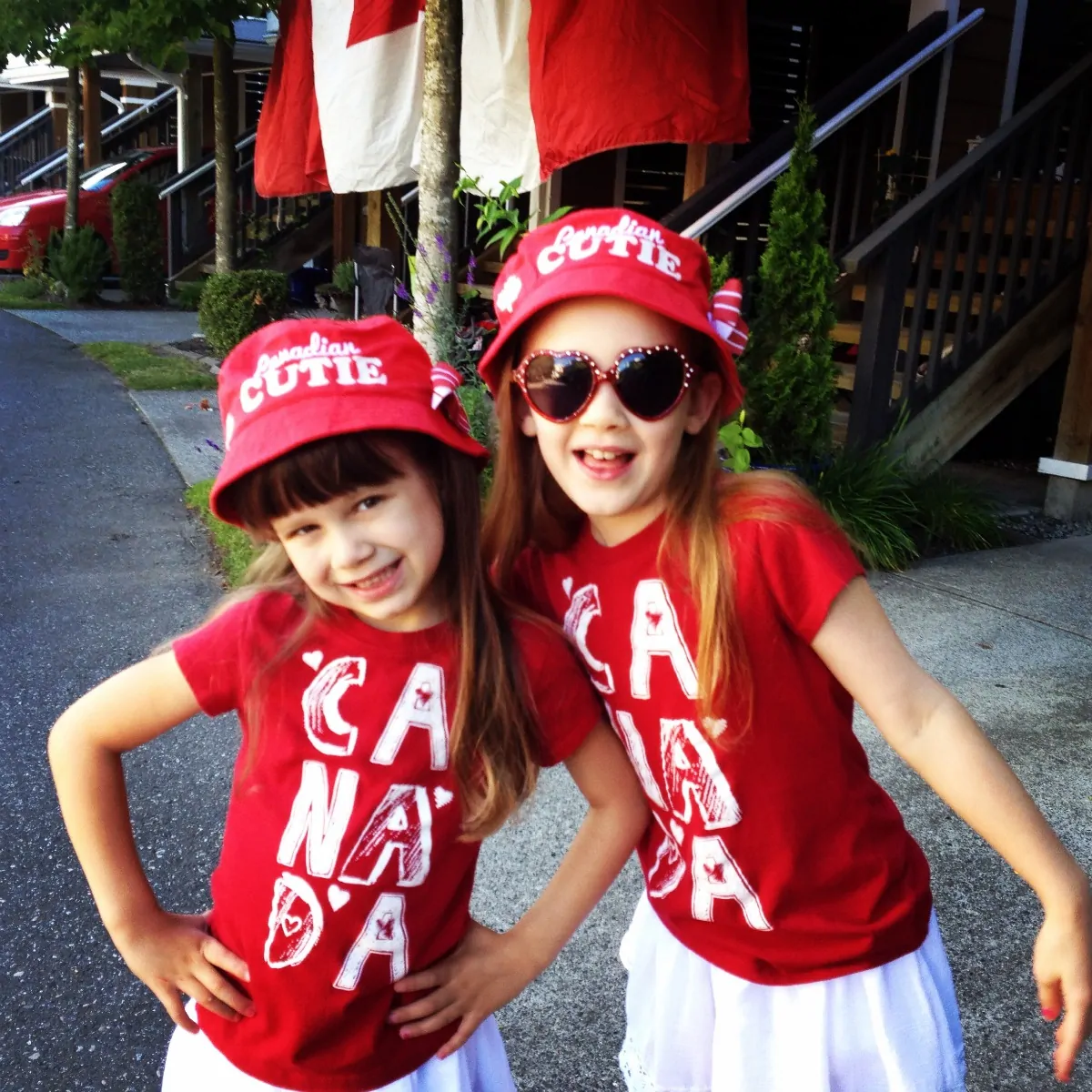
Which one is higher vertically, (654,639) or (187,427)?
(654,639)

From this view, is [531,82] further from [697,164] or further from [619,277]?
[619,277]

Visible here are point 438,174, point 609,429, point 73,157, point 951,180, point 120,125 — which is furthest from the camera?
point 120,125

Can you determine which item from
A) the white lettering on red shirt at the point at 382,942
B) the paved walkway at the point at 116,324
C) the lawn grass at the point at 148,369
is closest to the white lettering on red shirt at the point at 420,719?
the white lettering on red shirt at the point at 382,942

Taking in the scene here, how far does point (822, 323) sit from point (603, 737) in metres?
3.98

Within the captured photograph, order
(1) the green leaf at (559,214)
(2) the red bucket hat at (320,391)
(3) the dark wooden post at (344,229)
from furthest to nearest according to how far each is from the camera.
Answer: (3) the dark wooden post at (344,229) → (1) the green leaf at (559,214) → (2) the red bucket hat at (320,391)

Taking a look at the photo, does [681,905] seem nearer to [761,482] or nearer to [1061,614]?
[761,482]

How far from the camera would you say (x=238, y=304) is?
30.6ft

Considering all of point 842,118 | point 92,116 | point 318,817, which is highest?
point 842,118

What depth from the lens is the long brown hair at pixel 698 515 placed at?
1.39m

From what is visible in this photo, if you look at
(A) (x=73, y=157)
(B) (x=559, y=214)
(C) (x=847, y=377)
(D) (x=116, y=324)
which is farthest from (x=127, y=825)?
(A) (x=73, y=157)

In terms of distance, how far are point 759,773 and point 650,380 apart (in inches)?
20.4

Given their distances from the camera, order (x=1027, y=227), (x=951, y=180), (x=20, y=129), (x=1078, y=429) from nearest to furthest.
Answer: (x=951, y=180) → (x=1078, y=429) → (x=1027, y=227) → (x=20, y=129)

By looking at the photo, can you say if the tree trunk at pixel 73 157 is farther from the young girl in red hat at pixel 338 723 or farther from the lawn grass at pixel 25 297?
the young girl in red hat at pixel 338 723

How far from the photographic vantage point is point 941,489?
5.58 metres
